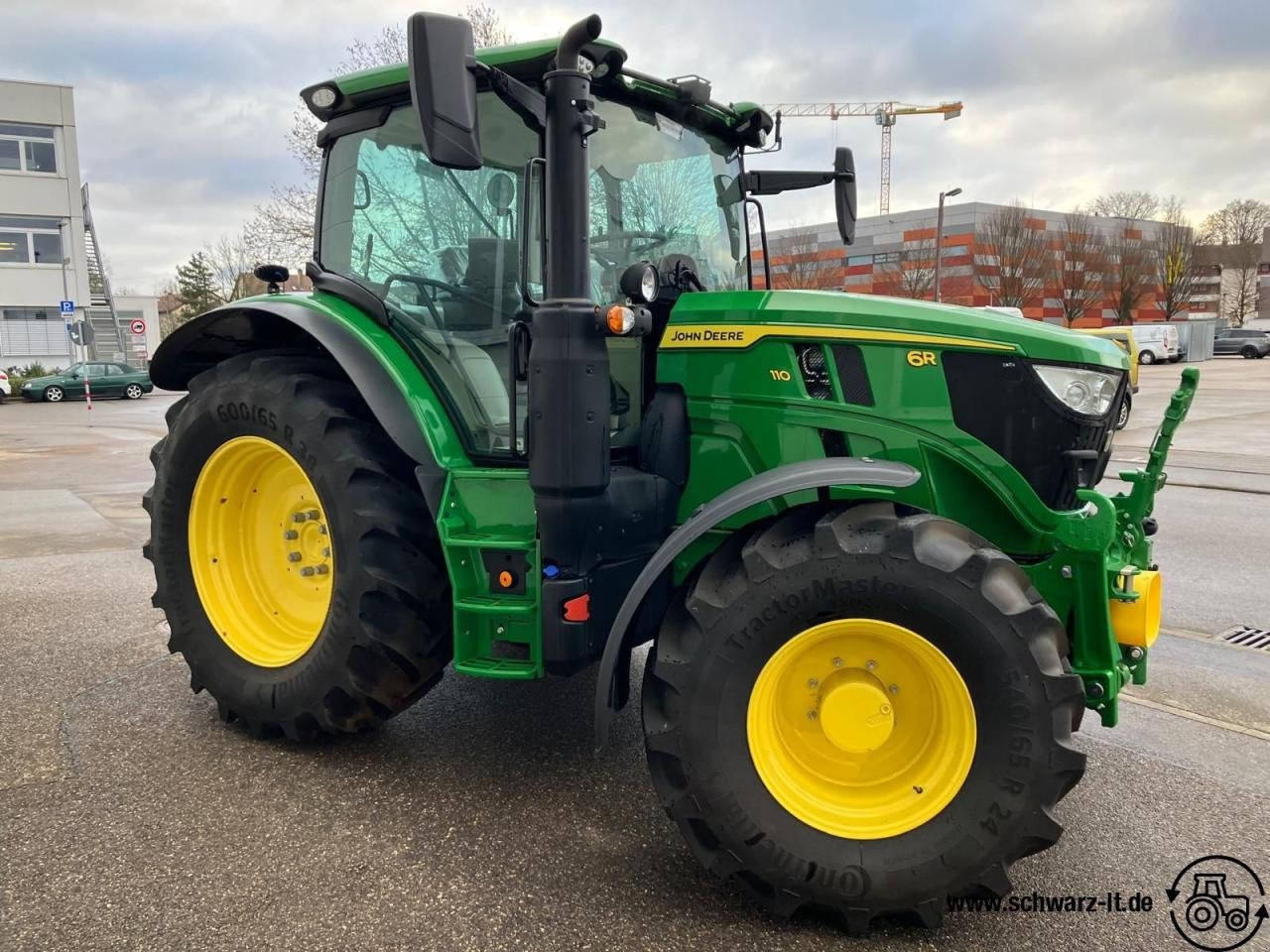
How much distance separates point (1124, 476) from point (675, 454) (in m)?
1.54

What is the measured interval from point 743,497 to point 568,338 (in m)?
0.67

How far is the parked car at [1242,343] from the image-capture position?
146 ft

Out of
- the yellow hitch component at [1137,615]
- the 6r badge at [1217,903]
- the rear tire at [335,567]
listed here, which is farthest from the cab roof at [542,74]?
the 6r badge at [1217,903]

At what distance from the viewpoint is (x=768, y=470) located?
2.83 metres

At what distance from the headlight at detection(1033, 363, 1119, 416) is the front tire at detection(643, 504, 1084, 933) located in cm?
61

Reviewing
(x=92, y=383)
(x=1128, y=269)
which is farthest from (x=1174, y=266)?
(x=92, y=383)

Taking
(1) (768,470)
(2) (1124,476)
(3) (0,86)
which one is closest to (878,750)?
(1) (768,470)

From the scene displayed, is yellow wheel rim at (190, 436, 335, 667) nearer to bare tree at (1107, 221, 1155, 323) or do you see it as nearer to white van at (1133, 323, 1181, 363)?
white van at (1133, 323, 1181, 363)

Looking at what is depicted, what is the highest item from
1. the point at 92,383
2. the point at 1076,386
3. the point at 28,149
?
the point at 28,149

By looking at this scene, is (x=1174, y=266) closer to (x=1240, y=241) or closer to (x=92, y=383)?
(x=1240, y=241)

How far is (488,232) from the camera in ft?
10.8

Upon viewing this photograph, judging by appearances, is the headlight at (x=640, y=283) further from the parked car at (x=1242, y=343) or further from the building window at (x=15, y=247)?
the parked car at (x=1242, y=343)

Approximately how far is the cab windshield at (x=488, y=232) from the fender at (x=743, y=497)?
24.2 inches

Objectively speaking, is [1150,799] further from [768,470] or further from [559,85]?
[559,85]
